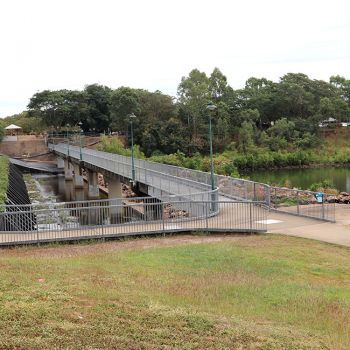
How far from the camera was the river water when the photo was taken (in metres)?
60.3

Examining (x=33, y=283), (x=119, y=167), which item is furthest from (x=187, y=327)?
(x=119, y=167)

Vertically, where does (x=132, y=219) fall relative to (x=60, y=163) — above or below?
above

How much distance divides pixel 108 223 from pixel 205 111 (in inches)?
2832

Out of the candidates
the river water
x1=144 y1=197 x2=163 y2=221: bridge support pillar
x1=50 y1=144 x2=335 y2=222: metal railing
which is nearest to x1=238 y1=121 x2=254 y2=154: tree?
the river water

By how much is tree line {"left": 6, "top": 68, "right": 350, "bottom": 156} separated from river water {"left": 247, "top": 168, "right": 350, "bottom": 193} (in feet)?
36.0

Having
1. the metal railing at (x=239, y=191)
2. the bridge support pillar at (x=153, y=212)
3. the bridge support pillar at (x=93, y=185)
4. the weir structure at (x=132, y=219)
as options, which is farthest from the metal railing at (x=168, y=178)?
the bridge support pillar at (x=93, y=185)

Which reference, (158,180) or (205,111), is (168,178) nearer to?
(158,180)

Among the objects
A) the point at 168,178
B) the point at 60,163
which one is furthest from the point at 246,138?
the point at 168,178

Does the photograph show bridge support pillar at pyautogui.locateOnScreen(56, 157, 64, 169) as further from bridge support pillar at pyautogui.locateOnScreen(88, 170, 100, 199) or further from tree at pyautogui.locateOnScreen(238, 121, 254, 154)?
bridge support pillar at pyautogui.locateOnScreen(88, 170, 100, 199)

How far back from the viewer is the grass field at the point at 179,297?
7457 millimetres

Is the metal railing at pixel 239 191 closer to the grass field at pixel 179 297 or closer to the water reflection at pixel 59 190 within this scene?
the grass field at pixel 179 297

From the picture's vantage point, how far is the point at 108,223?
19.3 meters

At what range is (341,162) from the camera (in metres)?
85.1

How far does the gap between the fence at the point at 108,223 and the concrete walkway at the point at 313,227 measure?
0.79m
